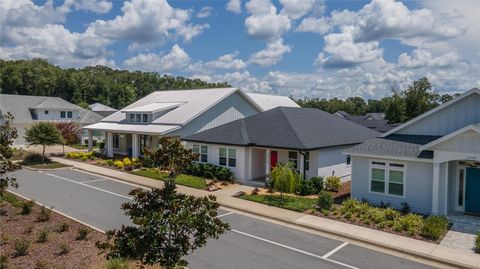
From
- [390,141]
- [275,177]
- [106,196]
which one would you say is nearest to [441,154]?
[390,141]

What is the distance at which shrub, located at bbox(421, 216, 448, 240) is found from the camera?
561 inches

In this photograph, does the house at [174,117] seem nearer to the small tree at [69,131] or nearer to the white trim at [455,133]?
the small tree at [69,131]

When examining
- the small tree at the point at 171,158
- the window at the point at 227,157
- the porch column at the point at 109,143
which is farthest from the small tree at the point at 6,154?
the porch column at the point at 109,143

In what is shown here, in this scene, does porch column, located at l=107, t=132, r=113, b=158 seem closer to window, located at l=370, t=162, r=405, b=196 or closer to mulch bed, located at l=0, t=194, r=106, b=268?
mulch bed, located at l=0, t=194, r=106, b=268

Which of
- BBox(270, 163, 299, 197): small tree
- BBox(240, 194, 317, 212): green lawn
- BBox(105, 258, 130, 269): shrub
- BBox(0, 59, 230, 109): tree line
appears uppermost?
BBox(0, 59, 230, 109): tree line

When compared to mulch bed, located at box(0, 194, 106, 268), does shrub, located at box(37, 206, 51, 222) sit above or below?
above

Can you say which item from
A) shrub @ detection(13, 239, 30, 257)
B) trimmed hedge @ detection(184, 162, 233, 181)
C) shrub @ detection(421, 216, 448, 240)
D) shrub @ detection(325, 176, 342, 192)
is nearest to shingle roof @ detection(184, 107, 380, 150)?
trimmed hedge @ detection(184, 162, 233, 181)

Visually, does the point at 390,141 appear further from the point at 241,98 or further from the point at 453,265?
the point at 241,98

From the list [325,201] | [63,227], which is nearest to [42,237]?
[63,227]

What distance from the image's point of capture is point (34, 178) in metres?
26.7

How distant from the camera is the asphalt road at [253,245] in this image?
12.0 metres

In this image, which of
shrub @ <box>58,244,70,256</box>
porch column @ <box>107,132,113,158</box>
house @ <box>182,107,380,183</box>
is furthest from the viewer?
porch column @ <box>107,132,113,158</box>

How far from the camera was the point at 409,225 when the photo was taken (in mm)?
15102

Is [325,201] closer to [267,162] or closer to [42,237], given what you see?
[267,162]
